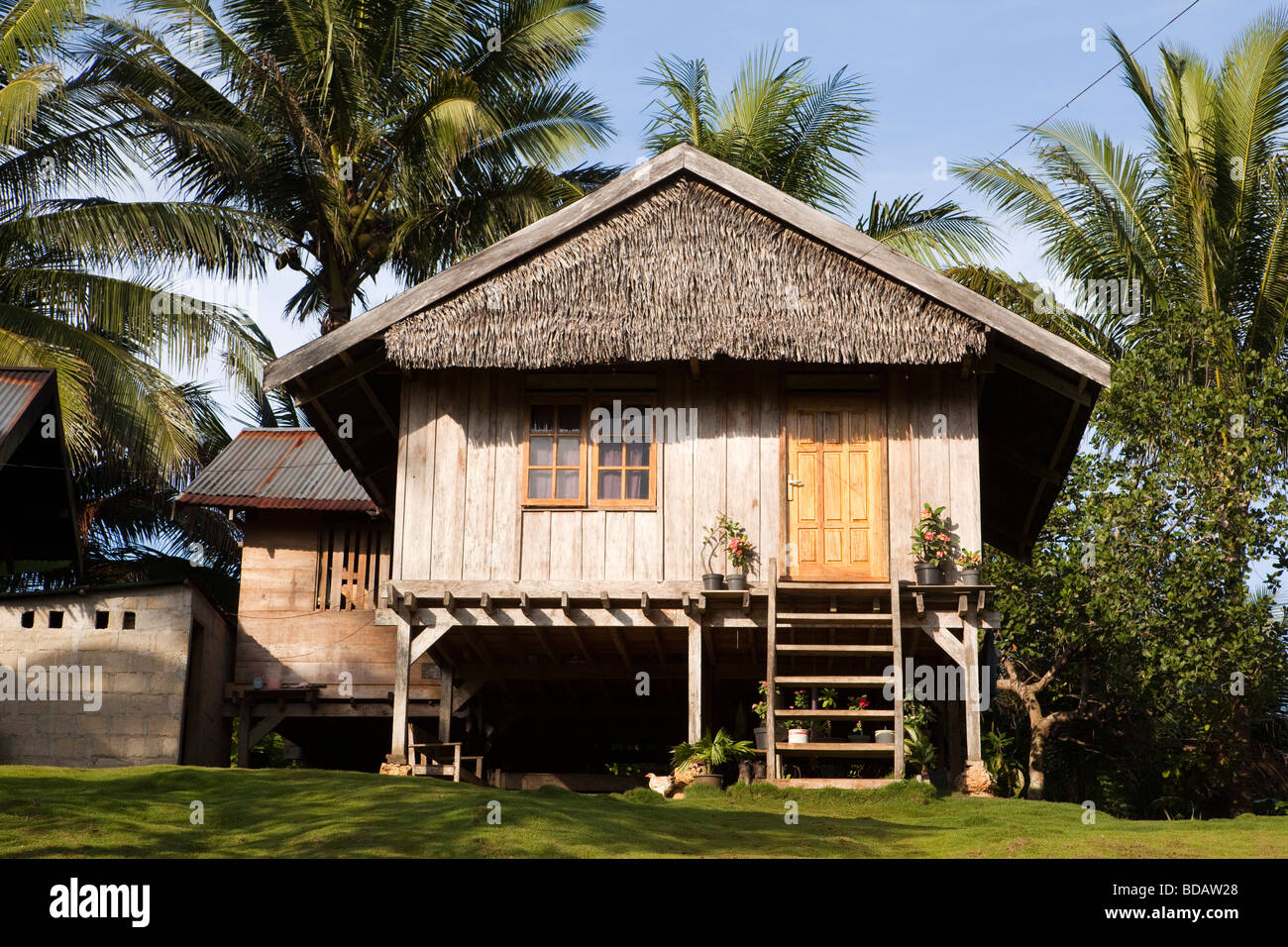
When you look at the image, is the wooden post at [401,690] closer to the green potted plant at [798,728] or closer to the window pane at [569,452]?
the window pane at [569,452]

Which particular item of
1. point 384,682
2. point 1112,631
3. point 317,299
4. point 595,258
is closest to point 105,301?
point 317,299

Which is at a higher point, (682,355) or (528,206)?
(528,206)

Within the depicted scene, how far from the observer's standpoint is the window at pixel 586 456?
15.8m

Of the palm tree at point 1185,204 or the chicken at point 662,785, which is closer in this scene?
the chicken at point 662,785

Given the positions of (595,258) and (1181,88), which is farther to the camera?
(1181,88)

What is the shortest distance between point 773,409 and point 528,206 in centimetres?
1029

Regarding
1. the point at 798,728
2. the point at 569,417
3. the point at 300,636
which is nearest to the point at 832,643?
the point at 798,728

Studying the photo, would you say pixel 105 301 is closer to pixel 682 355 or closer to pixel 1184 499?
pixel 682 355

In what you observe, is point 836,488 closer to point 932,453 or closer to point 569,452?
point 932,453

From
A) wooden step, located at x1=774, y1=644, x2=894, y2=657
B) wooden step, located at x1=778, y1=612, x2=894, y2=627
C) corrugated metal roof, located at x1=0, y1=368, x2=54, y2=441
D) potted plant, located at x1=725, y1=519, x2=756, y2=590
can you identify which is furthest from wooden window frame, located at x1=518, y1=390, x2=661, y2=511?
corrugated metal roof, located at x1=0, y1=368, x2=54, y2=441

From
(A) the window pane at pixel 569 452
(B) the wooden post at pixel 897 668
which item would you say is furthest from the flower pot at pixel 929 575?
(A) the window pane at pixel 569 452

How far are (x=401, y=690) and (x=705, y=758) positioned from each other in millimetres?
3192

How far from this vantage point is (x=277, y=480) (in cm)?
2011

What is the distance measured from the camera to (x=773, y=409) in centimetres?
1586
